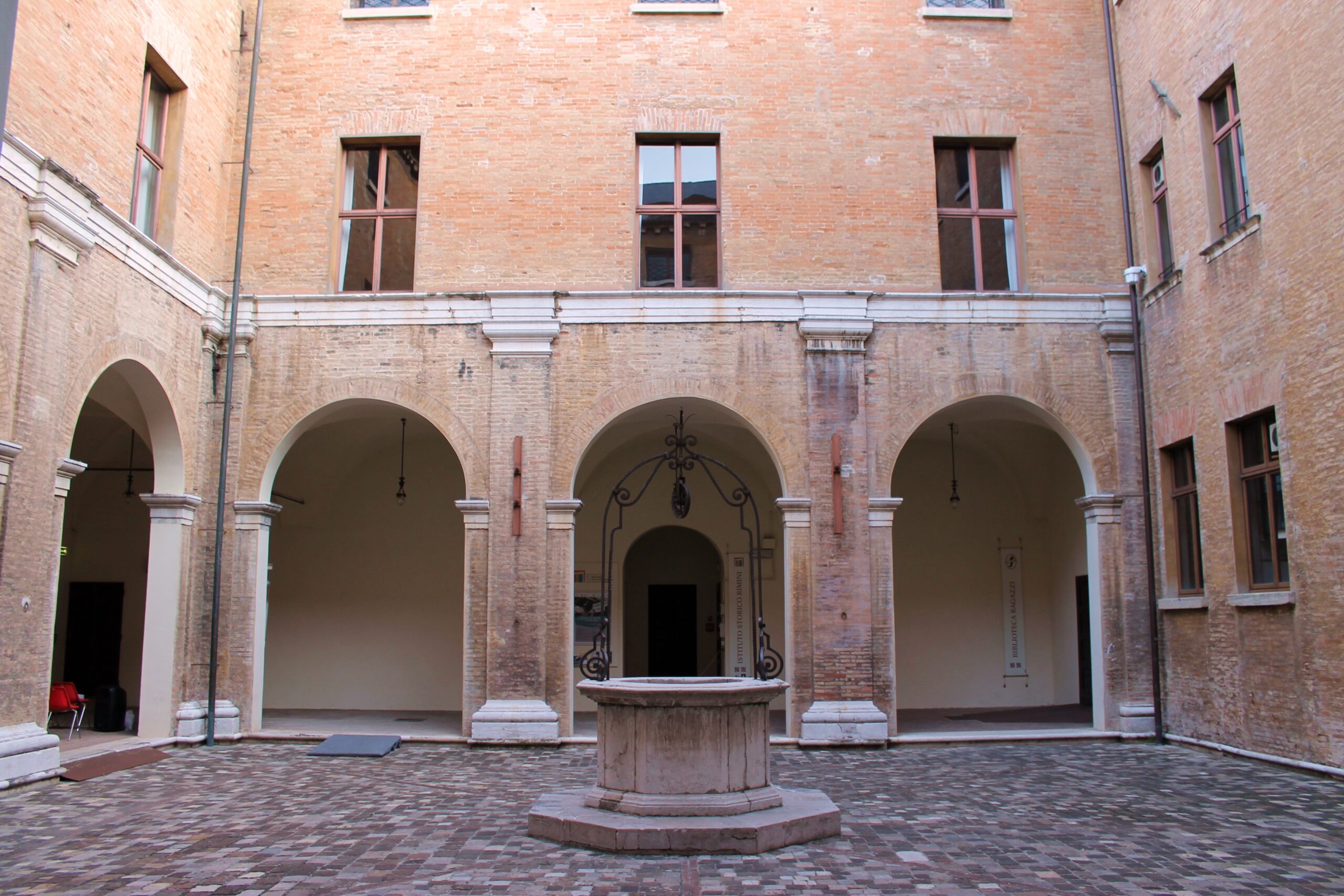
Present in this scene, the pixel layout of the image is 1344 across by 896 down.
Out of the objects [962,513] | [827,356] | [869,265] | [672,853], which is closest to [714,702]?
[672,853]

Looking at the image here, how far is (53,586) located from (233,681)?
8.80 feet

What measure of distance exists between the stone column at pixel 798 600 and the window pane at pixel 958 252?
11.1 feet

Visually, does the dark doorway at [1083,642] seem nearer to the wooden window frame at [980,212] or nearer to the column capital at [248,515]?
the wooden window frame at [980,212]

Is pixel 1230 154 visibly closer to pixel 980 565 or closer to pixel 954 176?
pixel 954 176

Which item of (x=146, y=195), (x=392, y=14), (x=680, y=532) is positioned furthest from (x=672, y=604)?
(x=146, y=195)

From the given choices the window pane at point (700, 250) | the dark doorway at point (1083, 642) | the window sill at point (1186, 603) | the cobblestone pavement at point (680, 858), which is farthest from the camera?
the dark doorway at point (1083, 642)

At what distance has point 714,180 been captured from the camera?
40.9 ft

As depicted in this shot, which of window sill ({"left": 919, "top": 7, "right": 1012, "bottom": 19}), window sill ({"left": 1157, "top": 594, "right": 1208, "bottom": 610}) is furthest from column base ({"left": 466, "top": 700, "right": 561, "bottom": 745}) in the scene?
window sill ({"left": 919, "top": 7, "right": 1012, "bottom": 19})

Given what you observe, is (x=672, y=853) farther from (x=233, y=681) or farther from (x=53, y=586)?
(x=233, y=681)

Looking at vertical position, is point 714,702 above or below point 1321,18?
below

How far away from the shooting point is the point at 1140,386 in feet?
38.8

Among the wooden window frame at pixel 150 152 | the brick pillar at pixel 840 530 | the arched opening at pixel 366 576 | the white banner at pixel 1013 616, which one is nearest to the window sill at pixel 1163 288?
the brick pillar at pixel 840 530

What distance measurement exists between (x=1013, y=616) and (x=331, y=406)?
31.8 ft

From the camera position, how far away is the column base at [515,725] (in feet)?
36.6
